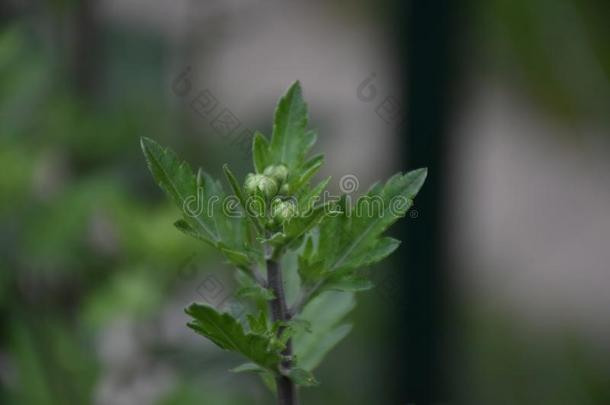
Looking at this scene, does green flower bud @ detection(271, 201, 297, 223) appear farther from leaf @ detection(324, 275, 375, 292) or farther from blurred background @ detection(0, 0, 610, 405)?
blurred background @ detection(0, 0, 610, 405)

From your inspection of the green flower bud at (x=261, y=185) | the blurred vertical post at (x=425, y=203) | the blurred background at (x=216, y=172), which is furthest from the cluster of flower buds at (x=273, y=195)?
the blurred vertical post at (x=425, y=203)

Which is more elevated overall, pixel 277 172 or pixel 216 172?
pixel 216 172

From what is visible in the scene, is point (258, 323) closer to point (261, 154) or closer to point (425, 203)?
point (261, 154)

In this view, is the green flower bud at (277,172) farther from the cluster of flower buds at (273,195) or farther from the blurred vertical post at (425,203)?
the blurred vertical post at (425,203)

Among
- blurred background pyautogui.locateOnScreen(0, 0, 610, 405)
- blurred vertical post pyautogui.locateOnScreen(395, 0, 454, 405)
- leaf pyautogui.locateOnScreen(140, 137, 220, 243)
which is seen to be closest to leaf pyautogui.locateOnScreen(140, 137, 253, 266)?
leaf pyautogui.locateOnScreen(140, 137, 220, 243)

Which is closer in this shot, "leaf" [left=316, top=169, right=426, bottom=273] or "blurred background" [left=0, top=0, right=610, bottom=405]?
"leaf" [left=316, top=169, right=426, bottom=273]

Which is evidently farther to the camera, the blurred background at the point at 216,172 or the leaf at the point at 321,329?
the blurred background at the point at 216,172

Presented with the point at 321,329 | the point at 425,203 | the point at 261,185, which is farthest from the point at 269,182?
the point at 425,203
